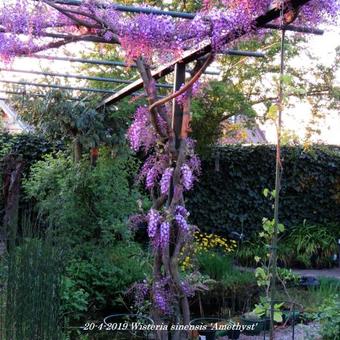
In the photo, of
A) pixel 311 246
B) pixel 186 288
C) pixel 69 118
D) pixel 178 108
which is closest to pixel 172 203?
pixel 186 288

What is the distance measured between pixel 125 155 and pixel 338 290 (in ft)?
8.99

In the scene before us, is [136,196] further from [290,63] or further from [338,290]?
[290,63]

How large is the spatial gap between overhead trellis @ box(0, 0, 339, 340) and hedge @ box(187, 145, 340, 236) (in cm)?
481

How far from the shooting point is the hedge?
842 centimetres

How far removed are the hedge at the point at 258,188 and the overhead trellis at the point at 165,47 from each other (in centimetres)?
481

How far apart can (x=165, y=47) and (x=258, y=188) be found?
5.77m

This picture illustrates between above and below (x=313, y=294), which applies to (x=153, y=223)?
above

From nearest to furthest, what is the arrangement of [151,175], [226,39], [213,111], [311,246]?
[226,39] < [151,175] < [213,111] < [311,246]

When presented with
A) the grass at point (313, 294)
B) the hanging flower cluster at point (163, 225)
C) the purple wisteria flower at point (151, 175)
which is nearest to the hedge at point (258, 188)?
the grass at point (313, 294)

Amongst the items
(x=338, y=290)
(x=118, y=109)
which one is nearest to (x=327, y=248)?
(x=338, y=290)

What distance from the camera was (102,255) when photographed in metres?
5.27

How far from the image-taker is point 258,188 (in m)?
8.59

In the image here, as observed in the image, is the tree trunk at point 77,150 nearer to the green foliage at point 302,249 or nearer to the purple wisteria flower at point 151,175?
the purple wisteria flower at point 151,175

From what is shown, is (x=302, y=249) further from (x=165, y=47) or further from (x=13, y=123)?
(x=165, y=47)
